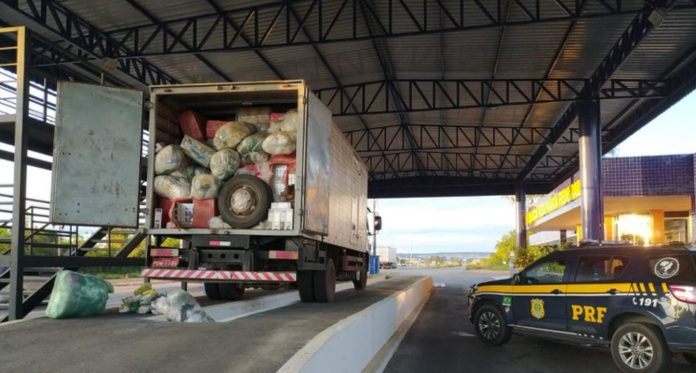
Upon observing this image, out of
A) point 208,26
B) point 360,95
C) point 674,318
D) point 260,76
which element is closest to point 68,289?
point 674,318

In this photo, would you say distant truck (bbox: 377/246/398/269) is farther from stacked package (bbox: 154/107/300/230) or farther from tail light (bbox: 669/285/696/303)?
tail light (bbox: 669/285/696/303)

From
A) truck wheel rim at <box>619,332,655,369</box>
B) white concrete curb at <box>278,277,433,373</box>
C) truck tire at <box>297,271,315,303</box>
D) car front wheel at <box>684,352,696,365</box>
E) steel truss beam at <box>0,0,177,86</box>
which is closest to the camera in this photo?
white concrete curb at <box>278,277,433,373</box>

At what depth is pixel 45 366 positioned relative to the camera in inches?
193

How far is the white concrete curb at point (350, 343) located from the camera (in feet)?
15.1

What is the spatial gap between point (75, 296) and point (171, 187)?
2487 millimetres

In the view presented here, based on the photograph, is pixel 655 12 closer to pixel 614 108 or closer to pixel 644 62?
pixel 644 62

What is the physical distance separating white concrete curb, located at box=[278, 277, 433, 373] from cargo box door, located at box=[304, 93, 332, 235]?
181cm

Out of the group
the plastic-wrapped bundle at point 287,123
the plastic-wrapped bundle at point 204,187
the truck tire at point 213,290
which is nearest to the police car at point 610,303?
the plastic-wrapped bundle at point 287,123

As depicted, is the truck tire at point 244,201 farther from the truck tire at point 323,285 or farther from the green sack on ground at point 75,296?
the truck tire at point 323,285

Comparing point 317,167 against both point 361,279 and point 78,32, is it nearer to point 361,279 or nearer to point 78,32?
point 361,279

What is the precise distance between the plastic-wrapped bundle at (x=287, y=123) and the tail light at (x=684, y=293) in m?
5.96

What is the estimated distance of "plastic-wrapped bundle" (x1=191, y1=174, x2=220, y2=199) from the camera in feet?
31.4

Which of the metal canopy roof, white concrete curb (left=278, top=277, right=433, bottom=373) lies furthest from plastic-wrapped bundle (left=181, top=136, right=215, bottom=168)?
white concrete curb (left=278, top=277, right=433, bottom=373)

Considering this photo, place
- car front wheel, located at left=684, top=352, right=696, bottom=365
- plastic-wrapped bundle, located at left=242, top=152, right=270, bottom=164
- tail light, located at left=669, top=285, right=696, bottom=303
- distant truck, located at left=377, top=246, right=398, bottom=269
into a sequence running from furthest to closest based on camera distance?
distant truck, located at left=377, top=246, right=398, bottom=269 < plastic-wrapped bundle, located at left=242, top=152, right=270, bottom=164 < car front wheel, located at left=684, top=352, right=696, bottom=365 < tail light, located at left=669, top=285, right=696, bottom=303
